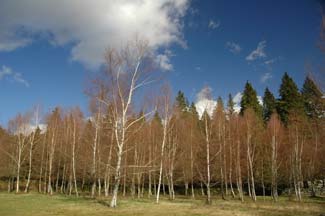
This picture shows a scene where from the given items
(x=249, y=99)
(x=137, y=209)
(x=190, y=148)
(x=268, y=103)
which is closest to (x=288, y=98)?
(x=268, y=103)

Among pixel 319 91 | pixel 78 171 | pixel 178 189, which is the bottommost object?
pixel 178 189

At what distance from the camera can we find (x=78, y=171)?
1692 inches

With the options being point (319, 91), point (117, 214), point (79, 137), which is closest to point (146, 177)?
point (79, 137)

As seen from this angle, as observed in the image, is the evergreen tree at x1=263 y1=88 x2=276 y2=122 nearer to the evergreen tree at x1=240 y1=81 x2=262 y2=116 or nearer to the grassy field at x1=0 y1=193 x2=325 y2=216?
the evergreen tree at x1=240 y1=81 x2=262 y2=116

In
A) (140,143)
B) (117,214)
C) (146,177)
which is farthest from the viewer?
(146,177)

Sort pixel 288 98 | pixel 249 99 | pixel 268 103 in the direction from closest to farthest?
pixel 288 98
pixel 249 99
pixel 268 103

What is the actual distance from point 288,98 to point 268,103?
543cm

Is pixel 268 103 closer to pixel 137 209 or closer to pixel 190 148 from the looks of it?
pixel 190 148

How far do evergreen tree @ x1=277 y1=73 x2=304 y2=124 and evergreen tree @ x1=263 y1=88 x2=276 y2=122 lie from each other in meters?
2.04

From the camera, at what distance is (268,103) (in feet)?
176

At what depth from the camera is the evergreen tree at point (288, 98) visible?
47.6m

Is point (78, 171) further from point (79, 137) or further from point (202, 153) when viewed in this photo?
point (202, 153)

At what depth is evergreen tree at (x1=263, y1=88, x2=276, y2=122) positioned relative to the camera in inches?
2046

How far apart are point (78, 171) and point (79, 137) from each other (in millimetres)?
6942
